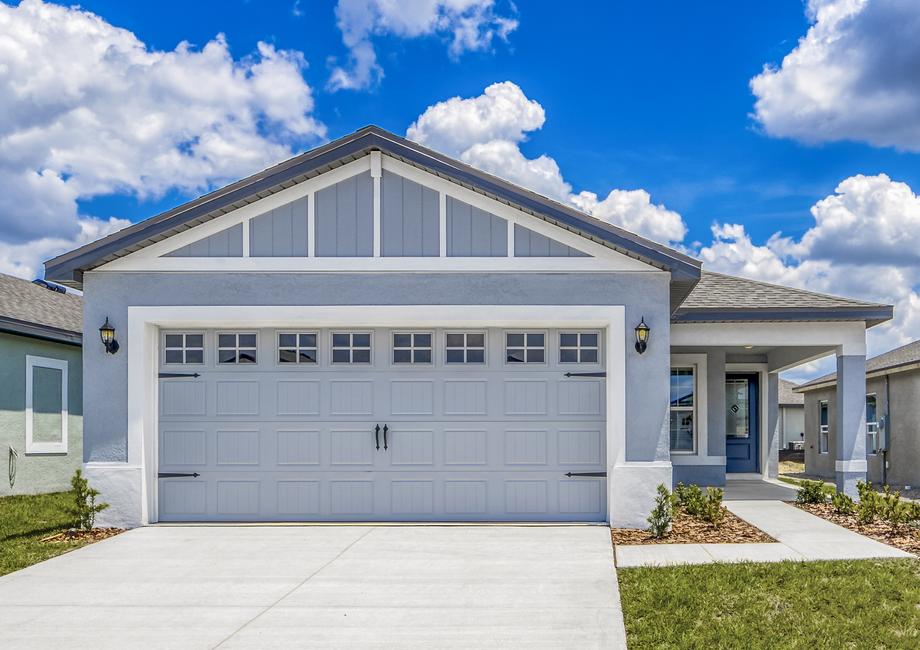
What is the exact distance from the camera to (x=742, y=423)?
59.4 feet

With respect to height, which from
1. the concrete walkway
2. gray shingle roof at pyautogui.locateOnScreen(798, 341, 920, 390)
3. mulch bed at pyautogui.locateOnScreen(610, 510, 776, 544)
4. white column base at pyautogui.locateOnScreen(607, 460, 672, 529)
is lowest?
mulch bed at pyautogui.locateOnScreen(610, 510, 776, 544)

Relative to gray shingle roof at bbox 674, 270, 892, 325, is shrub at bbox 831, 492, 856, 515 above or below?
below

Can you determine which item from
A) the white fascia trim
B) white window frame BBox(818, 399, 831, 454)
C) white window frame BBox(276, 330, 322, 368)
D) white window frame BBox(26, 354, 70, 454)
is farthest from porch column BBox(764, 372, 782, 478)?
white window frame BBox(26, 354, 70, 454)

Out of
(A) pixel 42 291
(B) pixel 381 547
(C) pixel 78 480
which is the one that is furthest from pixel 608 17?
(A) pixel 42 291

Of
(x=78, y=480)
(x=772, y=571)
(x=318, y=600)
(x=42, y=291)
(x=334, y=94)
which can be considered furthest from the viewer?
(x=42, y=291)

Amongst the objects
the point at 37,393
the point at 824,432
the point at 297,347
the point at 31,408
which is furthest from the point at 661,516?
the point at 824,432

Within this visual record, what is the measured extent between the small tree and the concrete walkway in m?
6.33

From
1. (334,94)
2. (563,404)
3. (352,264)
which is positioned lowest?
(563,404)

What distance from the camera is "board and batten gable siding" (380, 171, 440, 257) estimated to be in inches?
411

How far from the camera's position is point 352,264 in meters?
10.4

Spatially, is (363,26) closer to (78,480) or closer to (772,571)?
(78,480)

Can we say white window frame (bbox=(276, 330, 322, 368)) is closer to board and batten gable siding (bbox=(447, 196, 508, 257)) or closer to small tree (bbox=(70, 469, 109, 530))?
board and batten gable siding (bbox=(447, 196, 508, 257))

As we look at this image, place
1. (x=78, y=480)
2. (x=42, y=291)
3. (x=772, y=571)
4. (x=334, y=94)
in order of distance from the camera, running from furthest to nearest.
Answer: (x=42, y=291)
(x=334, y=94)
(x=78, y=480)
(x=772, y=571)

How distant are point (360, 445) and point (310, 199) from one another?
125 inches
